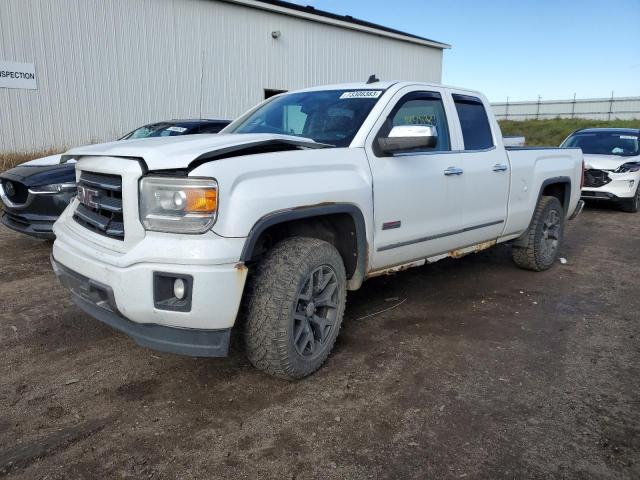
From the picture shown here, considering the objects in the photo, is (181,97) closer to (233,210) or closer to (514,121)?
(233,210)

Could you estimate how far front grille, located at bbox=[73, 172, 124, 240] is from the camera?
2.89m

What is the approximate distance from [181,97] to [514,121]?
33761 mm

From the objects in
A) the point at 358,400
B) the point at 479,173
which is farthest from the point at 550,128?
the point at 358,400

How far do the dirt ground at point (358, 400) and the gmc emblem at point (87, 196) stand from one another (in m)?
1.06

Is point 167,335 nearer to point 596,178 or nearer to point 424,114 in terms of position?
point 424,114

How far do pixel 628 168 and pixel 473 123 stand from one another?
7.30m

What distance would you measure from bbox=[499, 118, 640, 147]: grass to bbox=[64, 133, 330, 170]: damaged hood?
3057 centimetres

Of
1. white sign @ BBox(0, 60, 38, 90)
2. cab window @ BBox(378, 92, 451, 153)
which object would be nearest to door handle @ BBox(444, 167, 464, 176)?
cab window @ BBox(378, 92, 451, 153)

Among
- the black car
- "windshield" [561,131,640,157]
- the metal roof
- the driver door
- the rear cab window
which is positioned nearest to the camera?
the driver door

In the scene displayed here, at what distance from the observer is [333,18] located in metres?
18.4

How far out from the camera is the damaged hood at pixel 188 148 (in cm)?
267

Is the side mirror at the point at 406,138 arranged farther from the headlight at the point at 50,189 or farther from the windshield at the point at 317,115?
the headlight at the point at 50,189

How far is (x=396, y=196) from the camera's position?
3.66 m

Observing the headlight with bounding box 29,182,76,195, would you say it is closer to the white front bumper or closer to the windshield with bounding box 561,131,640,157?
the white front bumper
